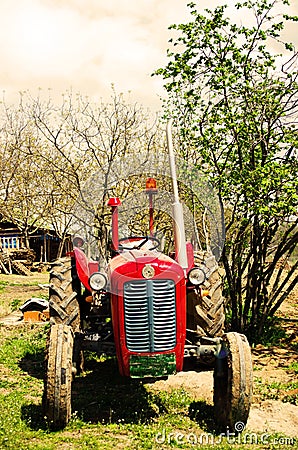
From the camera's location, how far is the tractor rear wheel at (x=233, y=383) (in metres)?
4.73

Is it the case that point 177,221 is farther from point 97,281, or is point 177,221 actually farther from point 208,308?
point 208,308

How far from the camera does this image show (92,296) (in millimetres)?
6258

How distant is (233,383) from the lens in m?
4.74

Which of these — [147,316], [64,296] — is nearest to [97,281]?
[147,316]

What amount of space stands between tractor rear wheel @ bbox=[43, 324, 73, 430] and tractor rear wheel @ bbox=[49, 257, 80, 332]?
1.23 m

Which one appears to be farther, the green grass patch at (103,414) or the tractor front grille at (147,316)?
the tractor front grille at (147,316)

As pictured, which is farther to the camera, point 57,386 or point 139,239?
point 139,239

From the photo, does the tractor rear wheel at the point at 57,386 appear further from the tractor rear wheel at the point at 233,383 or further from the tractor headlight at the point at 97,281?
the tractor rear wheel at the point at 233,383

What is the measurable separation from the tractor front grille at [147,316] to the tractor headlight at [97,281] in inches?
16.7

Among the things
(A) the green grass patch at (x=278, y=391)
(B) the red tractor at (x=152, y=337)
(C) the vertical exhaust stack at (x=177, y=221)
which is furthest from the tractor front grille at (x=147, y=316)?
(A) the green grass patch at (x=278, y=391)

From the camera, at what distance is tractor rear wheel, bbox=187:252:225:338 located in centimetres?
607

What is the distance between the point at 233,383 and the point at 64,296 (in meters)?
2.28

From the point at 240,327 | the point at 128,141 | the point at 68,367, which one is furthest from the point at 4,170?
the point at 68,367

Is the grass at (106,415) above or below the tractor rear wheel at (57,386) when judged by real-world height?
below
